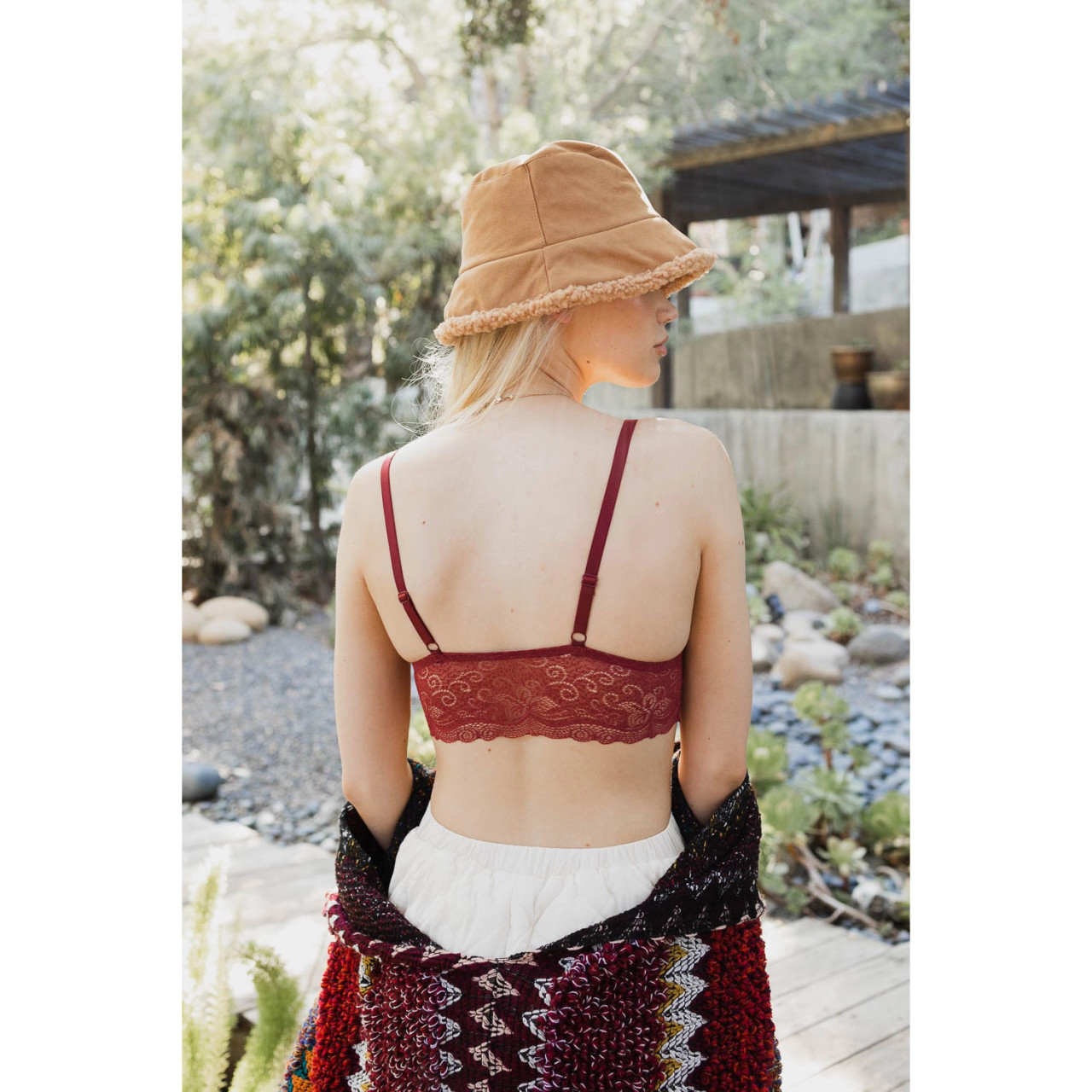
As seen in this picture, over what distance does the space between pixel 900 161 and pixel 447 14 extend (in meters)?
3.31

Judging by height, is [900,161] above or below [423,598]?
above

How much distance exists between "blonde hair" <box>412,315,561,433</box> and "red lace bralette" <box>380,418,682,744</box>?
0.11 m

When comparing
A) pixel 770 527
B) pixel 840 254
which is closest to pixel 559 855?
pixel 770 527

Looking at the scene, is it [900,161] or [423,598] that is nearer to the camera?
[423,598]

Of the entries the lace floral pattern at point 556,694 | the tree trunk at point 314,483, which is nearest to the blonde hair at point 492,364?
the lace floral pattern at point 556,694

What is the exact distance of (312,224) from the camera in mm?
6680

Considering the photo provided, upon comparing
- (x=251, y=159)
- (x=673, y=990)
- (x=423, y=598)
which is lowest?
(x=673, y=990)

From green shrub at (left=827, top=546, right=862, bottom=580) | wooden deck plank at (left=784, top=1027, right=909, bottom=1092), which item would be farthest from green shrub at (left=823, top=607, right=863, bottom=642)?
wooden deck plank at (left=784, top=1027, right=909, bottom=1092)

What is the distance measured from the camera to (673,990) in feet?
3.49

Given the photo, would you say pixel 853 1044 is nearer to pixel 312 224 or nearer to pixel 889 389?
pixel 889 389

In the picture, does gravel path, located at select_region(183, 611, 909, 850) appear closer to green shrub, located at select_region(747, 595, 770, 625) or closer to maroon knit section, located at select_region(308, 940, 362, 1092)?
green shrub, located at select_region(747, 595, 770, 625)

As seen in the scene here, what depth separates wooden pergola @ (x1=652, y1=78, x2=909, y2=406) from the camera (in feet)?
22.2

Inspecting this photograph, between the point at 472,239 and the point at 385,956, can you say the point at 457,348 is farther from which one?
the point at 385,956
